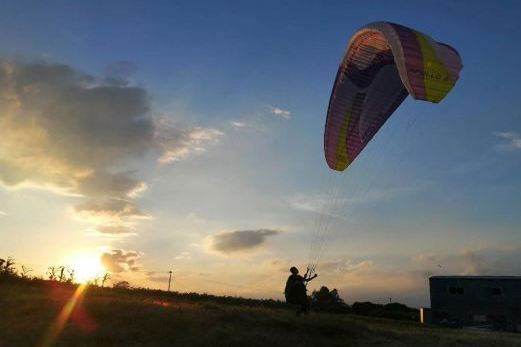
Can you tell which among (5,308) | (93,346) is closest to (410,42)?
(93,346)

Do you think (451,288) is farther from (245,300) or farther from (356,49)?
(356,49)

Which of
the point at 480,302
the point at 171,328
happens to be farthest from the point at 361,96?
the point at 480,302

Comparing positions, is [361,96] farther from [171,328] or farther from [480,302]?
[480,302]

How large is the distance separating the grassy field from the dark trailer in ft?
120

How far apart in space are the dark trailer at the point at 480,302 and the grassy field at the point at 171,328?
36.7 metres

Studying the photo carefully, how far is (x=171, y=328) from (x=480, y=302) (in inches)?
1792

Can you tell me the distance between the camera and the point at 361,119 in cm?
1981

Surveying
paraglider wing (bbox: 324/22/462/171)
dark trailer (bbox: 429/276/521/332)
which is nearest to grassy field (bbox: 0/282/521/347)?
paraglider wing (bbox: 324/22/462/171)

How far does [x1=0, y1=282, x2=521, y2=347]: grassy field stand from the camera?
49.8 feet

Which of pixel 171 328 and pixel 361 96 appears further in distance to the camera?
pixel 361 96

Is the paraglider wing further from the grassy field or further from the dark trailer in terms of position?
the dark trailer

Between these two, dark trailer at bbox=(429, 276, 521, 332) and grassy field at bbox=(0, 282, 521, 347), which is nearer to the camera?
grassy field at bbox=(0, 282, 521, 347)

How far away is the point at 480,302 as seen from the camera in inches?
2066

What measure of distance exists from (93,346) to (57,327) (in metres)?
2.44
